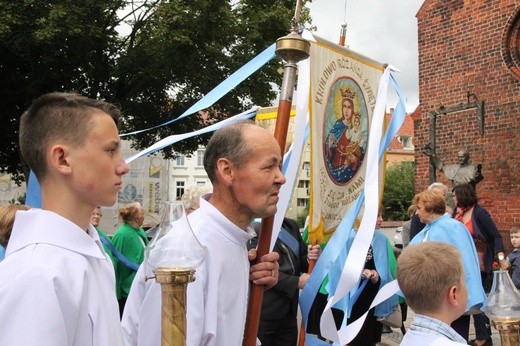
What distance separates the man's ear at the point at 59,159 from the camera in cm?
160

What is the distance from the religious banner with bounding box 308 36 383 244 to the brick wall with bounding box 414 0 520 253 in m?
7.79

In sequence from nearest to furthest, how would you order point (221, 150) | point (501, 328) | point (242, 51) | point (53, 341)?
point (53, 341), point (501, 328), point (221, 150), point (242, 51)

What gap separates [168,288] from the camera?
5.82 ft

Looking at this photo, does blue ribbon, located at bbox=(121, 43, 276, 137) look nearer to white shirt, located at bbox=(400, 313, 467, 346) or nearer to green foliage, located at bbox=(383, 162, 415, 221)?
white shirt, located at bbox=(400, 313, 467, 346)

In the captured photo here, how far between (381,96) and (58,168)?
3.09 meters

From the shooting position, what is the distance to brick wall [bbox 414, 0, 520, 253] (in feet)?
37.0

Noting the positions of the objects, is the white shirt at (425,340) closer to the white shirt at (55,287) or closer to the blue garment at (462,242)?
the white shirt at (55,287)

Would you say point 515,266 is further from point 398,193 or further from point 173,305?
point 398,193

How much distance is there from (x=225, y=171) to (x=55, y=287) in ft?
3.74

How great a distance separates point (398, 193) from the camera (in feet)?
173

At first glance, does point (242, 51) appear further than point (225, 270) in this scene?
Yes

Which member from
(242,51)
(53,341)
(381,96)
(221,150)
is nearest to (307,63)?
(381,96)

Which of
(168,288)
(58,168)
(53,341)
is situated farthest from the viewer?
(168,288)

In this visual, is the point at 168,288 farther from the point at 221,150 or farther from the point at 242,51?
the point at 242,51
